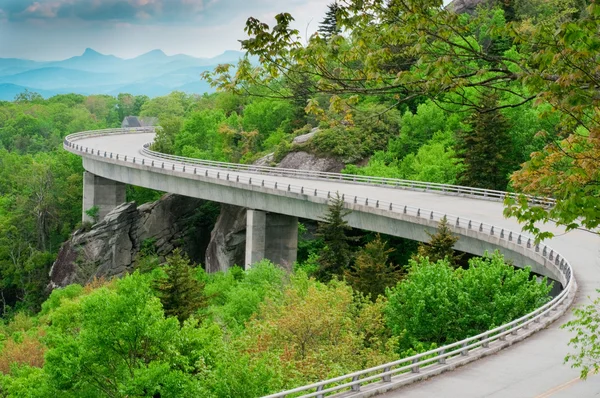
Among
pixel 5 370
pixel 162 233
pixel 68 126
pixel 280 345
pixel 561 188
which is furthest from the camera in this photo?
pixel 68 126

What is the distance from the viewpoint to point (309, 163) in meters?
67.6

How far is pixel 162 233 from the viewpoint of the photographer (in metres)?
69.3

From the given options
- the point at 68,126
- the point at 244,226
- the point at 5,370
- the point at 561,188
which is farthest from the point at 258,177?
the point at 68,126

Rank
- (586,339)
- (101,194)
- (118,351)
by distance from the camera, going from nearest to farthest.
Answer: (586,339)
(118,351)
(101,194)

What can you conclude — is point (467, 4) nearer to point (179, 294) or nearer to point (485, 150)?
point (485, 150)

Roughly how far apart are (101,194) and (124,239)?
1219 cm

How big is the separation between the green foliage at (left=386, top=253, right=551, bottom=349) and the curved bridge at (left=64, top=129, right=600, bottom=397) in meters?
0.91

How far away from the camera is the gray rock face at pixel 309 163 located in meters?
66.9

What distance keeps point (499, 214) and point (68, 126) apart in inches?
5160

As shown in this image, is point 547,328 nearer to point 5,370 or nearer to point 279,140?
point 5,370

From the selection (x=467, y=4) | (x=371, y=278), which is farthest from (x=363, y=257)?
(x=467, y=4)

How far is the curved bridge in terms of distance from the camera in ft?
62.5

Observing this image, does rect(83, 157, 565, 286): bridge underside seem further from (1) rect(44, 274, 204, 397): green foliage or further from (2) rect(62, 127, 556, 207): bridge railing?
(1) rect(44, 274, 204, 397): green foliage

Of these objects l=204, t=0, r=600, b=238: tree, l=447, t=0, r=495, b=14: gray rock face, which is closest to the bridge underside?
l=204, t=0, r=600, b=238: tree
